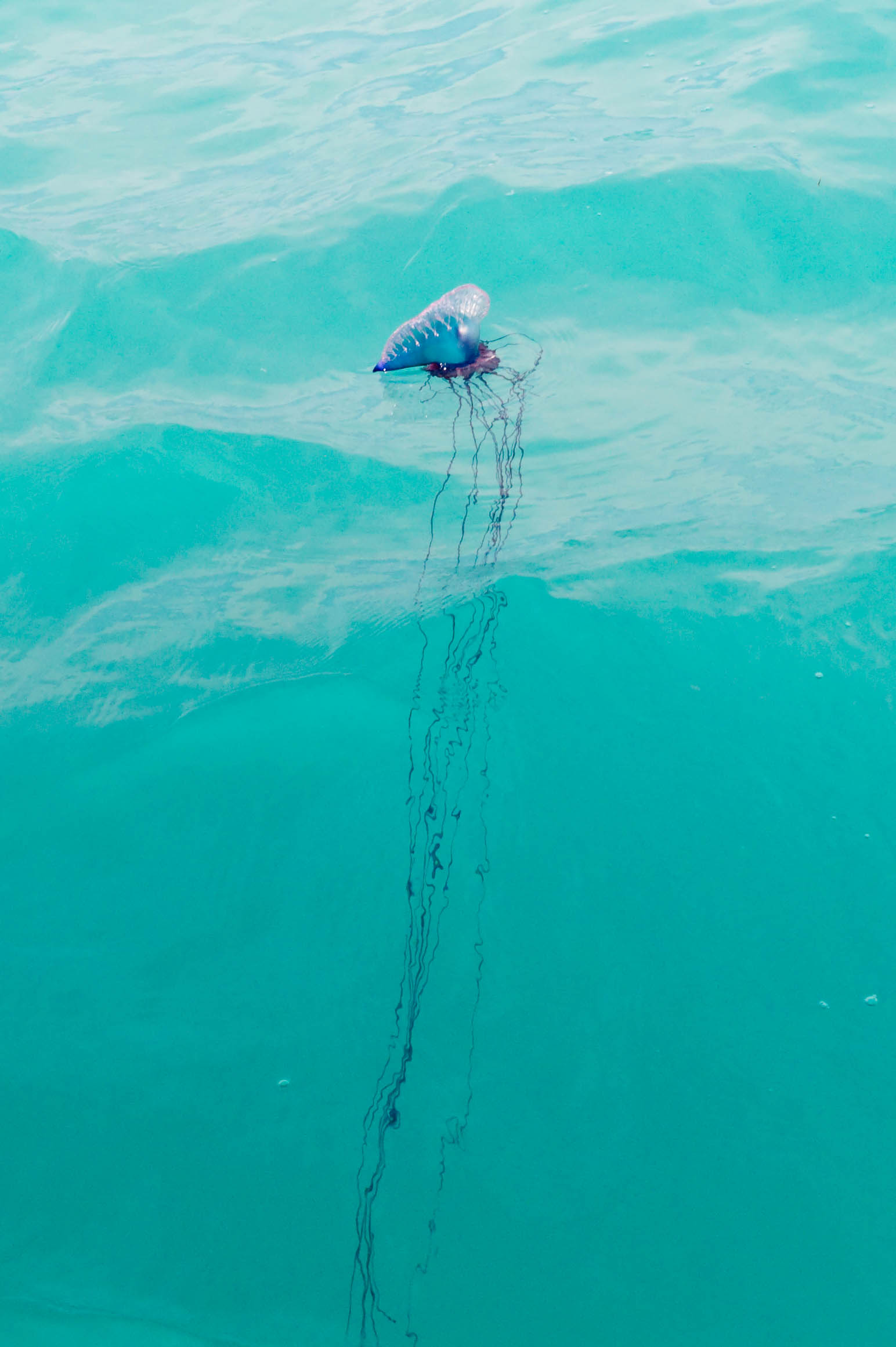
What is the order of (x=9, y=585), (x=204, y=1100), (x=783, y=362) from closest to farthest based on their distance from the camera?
1. (x=204, y=1100)
2. (x=9, y=585)
3. (x=783, y=362)

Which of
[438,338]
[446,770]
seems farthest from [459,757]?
[438,338]

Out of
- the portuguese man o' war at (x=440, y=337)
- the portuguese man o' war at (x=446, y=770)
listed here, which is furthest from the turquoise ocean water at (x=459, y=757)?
the portuguese man o' war at (x=440, y=337)

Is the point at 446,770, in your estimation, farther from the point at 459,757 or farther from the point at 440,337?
the point at 440,337

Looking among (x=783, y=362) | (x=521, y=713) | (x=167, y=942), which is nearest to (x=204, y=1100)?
(x=167, y=942)

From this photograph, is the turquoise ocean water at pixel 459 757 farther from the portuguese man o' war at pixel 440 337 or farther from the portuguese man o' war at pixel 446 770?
the portuguese man o' war at pixel 440 337

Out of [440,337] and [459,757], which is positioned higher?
[440,337]

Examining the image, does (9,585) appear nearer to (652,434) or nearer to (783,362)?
(652,434)
